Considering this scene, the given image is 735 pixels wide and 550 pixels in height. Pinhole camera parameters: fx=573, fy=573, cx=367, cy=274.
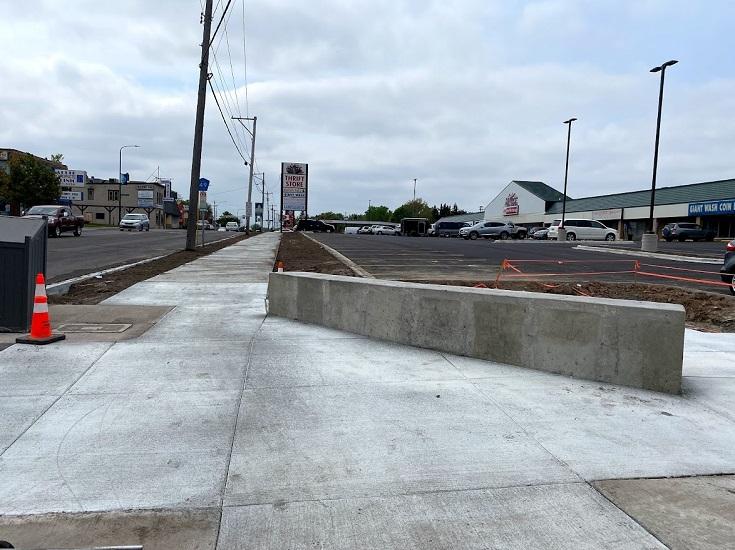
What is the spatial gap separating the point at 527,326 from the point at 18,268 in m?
6.23

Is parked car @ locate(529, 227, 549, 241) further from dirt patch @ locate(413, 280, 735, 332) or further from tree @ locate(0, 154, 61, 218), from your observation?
tree @ locate(0, 154, 61, 218)

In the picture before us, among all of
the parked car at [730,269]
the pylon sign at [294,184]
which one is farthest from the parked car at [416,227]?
the parked car at [730,269]

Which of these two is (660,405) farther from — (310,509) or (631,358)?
(310,509)

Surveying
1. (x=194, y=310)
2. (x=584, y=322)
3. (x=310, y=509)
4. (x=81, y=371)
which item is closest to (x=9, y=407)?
(x=81, y=371)

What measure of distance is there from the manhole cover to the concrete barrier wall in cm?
274

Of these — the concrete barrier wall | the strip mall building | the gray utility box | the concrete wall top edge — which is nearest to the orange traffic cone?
the gray utility box

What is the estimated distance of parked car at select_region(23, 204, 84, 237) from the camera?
31.7m

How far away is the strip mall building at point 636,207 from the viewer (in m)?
51.0

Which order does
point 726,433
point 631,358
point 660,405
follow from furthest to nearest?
1. point 631,358
2. point 660,405
3. point 726,433

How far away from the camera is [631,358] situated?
570cm

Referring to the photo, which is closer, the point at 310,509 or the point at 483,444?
the point at 310,509

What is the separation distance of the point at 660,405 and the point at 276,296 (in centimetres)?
575

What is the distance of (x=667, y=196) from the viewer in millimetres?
57656

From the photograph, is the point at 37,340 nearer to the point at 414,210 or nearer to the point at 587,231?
the point at 587,231
